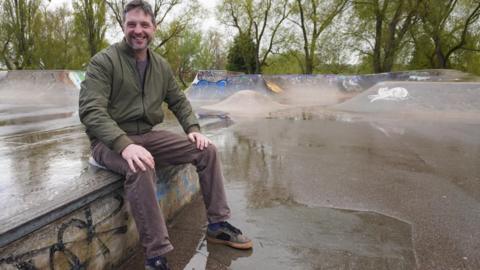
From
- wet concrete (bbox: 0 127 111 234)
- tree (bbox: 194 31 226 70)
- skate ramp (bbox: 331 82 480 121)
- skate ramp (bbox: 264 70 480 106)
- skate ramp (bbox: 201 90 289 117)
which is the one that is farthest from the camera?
tree (bbox: 194 31 226 70)

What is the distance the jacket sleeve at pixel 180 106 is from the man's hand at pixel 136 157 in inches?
29.4

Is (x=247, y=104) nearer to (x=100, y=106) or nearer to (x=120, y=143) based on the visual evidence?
(x=100, y=106)

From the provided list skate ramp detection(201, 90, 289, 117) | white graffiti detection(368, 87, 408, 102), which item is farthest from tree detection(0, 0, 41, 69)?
white graffiti detection(368, 87, 408, 102)

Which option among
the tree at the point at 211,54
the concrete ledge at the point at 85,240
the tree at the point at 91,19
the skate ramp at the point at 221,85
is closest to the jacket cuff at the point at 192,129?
the concrete ledge at the point at 85,240

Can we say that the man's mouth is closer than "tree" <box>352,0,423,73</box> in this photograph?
Yes

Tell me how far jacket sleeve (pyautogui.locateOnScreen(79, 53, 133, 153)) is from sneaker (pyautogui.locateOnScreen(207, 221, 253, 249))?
938 mm

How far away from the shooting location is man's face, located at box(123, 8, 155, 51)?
2.41 meters

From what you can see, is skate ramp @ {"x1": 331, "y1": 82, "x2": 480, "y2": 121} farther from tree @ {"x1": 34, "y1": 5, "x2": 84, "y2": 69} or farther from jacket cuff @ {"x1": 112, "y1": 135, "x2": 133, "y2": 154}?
tree @ {"x1": 34, "y1": 5, "x2": 84, "y2": 69}

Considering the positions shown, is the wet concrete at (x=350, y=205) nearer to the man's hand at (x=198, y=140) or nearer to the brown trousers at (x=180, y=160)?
the brown trousers at (x=180, y=160)

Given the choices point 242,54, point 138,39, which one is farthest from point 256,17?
point 138,39

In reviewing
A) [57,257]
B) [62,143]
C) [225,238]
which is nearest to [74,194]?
[57,257]

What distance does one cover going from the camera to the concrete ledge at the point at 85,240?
5.04 feet

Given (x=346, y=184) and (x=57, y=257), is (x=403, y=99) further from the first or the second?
(x=57, y=257)

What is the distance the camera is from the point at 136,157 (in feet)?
6.58
